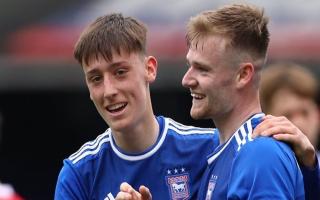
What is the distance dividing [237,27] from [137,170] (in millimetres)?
883

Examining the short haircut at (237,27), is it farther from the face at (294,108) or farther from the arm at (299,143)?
the face at (294,108)

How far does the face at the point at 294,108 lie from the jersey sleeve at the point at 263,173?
1.73 m

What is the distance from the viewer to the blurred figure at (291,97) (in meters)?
5.07

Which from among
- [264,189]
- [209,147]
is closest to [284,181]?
[264,189]

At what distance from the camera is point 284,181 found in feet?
10.6

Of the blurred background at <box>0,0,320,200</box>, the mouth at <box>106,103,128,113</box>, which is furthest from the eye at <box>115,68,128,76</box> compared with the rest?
the blurred background at <box>0,0,320,200</box>

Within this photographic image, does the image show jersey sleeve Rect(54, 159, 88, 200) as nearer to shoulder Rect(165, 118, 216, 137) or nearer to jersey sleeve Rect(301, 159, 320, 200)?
shoulder Rect(165, 118, 216, 137)

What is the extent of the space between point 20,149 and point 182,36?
2071 mm

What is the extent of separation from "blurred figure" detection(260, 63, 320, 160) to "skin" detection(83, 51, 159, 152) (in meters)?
1.03

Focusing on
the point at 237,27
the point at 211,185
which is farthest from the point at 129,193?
the point at 237,27

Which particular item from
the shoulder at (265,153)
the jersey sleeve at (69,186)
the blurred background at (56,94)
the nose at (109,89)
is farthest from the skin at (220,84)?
the blurred background at (56,94)

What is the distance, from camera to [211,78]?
357 centimetres

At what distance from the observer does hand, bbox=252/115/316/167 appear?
11.2 feet

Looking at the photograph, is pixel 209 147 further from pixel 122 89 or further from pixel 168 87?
pixel 168 87
